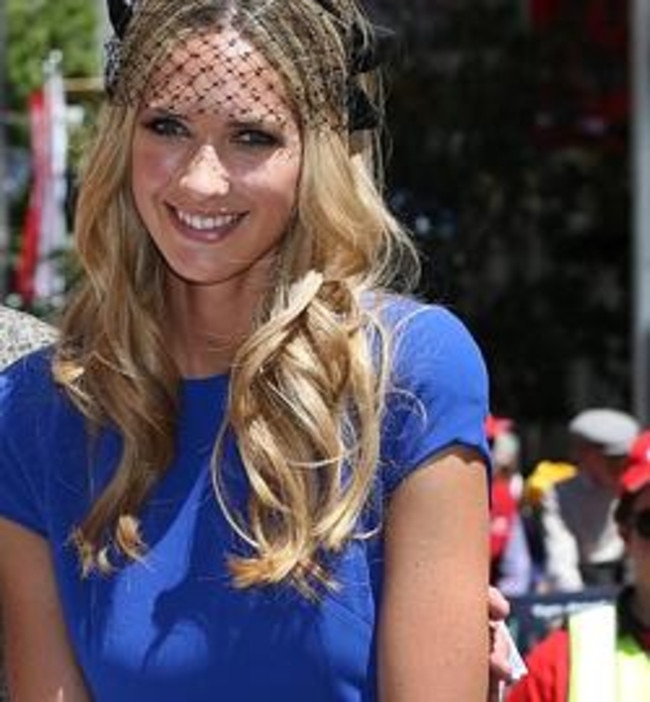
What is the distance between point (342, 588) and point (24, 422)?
51 centimetres

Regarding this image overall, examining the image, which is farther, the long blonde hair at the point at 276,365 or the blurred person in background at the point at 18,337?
the blurred person in background at the point at 18,337

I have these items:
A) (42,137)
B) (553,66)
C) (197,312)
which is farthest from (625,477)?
(553,66)

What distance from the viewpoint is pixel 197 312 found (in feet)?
8.78

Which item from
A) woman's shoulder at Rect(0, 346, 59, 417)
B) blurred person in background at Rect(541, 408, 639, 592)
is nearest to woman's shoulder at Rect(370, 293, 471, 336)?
woman's shoulder at Rect(0, 346, 59, 417)

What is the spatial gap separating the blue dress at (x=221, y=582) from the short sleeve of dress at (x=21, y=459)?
20 mm

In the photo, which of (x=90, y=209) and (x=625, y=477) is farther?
(x=625, y=477)

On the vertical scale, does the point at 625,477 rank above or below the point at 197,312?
below

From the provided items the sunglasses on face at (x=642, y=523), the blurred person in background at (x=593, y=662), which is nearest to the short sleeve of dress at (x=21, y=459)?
the blurred person in background at (x=593, y=662)

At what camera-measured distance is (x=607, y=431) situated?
31.0 ft

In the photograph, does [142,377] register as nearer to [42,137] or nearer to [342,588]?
[342,588]

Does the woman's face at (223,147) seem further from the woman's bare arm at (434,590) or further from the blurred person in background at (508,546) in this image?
the blurred person in background at (508,546)

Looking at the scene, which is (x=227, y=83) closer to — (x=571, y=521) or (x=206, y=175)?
(x=206, y=175)

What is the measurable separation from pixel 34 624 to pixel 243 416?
41cm

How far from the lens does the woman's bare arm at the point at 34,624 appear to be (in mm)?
2600
